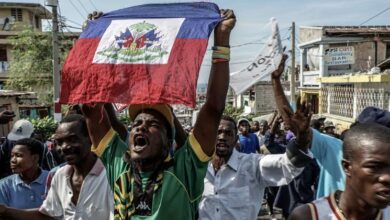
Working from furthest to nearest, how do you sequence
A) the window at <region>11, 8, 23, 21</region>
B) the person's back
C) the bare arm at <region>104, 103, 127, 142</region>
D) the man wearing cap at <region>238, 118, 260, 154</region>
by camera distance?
the window at <region>11, 8, 23, 21</region>
the man wearing cap at <region>238, 118, 260, 154</region>
the person's back
the bare arm at <region>104, 103, 127, 142</region>

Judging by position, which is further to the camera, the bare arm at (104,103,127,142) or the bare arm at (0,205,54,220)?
the bare arm at (0,205,54,220)

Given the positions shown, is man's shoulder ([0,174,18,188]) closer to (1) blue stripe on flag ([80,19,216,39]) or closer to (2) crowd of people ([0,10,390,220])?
(2) crowd of people ([0,10,390,220])

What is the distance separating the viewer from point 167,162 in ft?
7.29

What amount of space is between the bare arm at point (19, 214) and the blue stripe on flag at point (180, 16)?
1.34m

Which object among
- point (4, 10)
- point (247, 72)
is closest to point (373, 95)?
point (247, 72)

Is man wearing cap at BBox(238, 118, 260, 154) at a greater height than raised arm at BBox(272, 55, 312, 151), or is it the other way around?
raised arm at BBox(272, 55, 312, 151)

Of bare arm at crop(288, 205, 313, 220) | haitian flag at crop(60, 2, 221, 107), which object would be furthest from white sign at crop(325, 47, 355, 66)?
bare arm at crop(288, 205, 313, 220)

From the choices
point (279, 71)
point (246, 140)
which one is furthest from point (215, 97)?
point (246, 140)

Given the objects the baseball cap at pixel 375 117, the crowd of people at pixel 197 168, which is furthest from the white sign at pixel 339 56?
the baseball cap at pixel 375 117

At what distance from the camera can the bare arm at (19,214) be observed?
2.93 m

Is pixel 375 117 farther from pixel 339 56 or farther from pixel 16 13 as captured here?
pixel 16 13

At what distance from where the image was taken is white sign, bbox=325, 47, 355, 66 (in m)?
21.2

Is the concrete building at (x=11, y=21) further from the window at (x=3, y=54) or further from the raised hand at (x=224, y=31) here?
the raised hand at (x=224, y=31)

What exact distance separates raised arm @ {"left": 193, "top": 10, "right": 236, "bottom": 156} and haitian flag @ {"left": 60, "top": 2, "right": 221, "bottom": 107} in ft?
0.25
